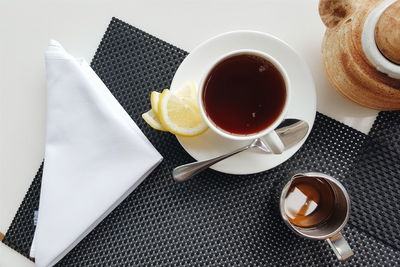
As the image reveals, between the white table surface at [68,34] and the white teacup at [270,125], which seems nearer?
the white teacup at [270,125]

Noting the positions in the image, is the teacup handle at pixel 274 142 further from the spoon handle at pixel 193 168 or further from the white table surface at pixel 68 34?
the white table surface at pixel 68 34

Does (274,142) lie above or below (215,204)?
above

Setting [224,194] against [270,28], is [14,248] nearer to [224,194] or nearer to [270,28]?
[224,194]

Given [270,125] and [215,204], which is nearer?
[270,125]

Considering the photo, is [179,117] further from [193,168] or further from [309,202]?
[309,202]

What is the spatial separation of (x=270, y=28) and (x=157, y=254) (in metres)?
0.55

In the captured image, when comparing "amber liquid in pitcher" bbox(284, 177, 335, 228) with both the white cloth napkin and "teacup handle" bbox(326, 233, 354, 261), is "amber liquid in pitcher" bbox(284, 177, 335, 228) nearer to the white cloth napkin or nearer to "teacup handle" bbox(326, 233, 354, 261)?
"teacup handle" bbox(326, 233, 354, 261)

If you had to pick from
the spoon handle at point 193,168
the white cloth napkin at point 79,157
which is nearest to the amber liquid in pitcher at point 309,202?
the spoon handle at point 193,168

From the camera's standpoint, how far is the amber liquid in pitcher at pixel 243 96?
0.76 m

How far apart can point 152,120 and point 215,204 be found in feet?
0.75

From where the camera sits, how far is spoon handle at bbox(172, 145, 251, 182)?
0.78m

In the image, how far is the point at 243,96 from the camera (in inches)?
30.4

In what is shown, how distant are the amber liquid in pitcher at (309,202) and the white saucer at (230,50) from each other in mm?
84

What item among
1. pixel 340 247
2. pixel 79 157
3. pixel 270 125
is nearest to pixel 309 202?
pixel 340 247
